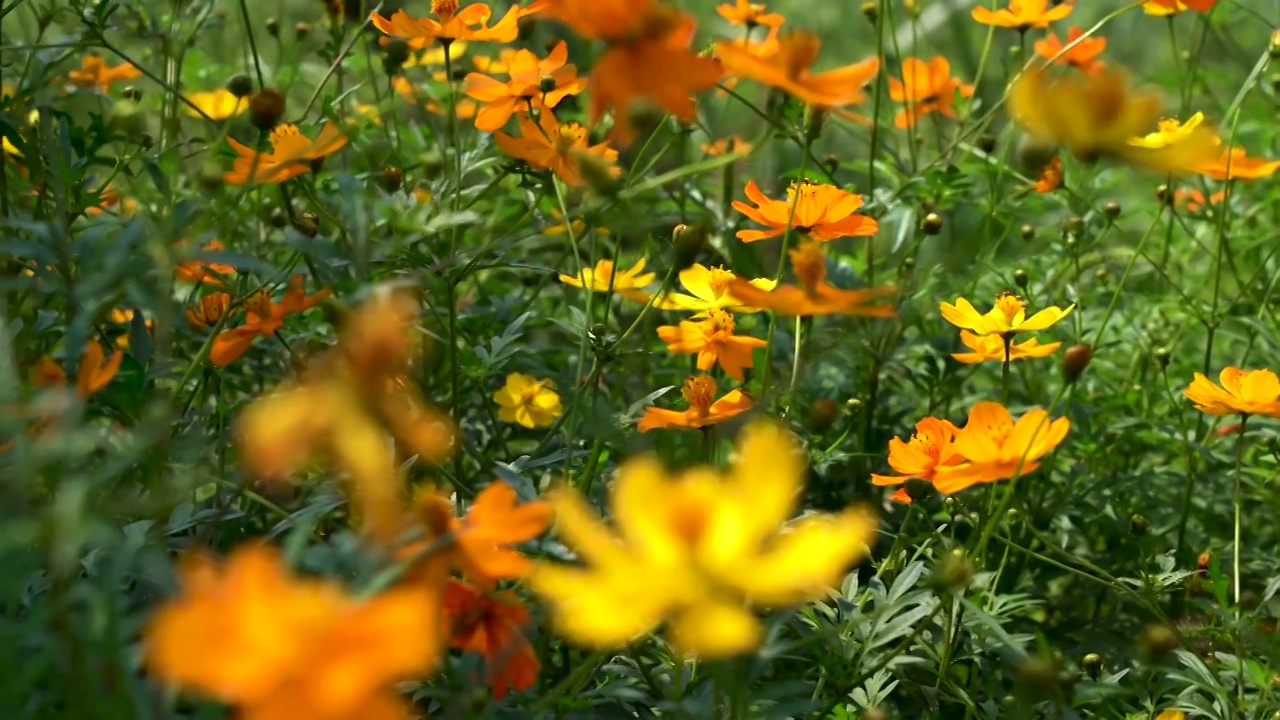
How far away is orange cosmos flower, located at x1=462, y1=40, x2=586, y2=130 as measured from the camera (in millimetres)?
1170

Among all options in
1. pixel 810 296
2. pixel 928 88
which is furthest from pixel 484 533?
pixel 928 88

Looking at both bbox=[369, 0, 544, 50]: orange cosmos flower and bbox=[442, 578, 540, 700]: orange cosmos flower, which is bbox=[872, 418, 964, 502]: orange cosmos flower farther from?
bbox=[369, 0, 544, 50]: orange cosmos flower

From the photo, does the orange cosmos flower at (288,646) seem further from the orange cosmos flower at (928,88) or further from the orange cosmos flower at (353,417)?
the orange cosmos flower at (928,88)

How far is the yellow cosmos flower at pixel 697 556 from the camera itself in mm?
566

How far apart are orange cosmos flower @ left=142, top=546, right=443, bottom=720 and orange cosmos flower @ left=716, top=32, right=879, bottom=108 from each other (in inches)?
16.3

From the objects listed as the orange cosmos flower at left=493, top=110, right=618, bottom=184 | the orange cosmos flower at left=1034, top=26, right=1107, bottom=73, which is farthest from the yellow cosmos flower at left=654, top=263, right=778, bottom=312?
the orange cosmos flower at left=1034, top=26, right=1107, bottom=73

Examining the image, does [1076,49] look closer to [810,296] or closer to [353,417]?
[810,296]

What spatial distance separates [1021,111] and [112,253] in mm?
510

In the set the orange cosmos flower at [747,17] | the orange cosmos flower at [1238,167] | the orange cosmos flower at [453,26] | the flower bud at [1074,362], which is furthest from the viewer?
the orange cosmos flower at [747,17]

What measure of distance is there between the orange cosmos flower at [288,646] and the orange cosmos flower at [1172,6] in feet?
3.32

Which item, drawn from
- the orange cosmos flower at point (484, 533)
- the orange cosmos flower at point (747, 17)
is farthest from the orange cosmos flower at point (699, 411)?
the orange cosmos flower at point (747, 17)

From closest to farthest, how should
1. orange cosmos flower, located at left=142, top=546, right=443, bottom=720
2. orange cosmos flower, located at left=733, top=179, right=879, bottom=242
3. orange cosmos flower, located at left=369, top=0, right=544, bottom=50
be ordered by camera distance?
orange cosmos flower, located at left=142, top=546, right=443, bottom=720 < orange cosmos flower, located at left=733, top=179, right=879, bottom=242 < orange cosmos flower, located at left=369, top=0, right=544, bottom=50

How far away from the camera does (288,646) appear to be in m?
0.49

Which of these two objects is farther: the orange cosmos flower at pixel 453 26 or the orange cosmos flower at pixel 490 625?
the orange cosmos flower at pixel 453 26
